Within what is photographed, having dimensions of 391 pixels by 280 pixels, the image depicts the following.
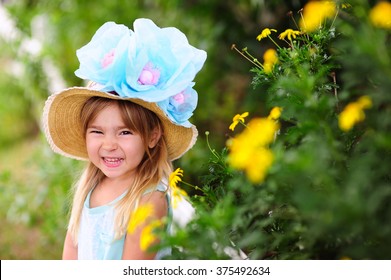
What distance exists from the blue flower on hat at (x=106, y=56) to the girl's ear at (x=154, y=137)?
0.29 meters

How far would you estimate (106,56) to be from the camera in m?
1.83

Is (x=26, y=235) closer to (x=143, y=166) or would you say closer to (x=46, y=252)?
(x=46, y=252)

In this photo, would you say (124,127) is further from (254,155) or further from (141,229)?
(254,155)

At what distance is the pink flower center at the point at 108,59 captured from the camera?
181cm

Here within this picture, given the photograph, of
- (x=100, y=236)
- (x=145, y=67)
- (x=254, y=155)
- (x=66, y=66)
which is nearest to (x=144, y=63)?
(x=145, y=67)

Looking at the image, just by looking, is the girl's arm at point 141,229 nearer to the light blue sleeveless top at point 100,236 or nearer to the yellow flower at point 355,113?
the light blue sleeveless top at point 100,236

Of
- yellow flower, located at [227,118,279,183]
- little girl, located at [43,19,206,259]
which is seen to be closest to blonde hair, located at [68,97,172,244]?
little girl, located at [43,19,206,259]

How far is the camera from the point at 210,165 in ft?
5.22

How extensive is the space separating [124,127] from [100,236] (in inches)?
17.1

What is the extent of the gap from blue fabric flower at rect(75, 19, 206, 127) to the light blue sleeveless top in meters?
0.42

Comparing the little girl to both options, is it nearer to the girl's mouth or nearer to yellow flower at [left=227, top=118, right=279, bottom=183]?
the girl's mouth

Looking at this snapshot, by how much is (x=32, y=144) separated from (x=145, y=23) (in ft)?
15.0
